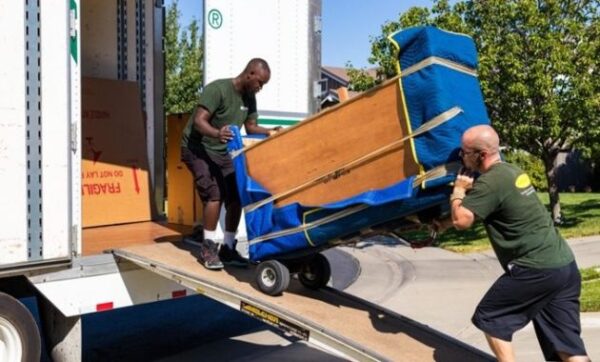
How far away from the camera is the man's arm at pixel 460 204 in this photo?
359 centimetres

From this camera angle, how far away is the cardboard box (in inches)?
274

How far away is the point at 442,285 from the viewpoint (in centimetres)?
932

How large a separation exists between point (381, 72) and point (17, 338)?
10345 millimetres

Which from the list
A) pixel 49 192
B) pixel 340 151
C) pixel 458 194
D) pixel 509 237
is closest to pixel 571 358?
pixel 509 237

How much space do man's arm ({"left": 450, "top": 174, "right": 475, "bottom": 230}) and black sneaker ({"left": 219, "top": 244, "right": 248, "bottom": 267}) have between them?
80.3 inches

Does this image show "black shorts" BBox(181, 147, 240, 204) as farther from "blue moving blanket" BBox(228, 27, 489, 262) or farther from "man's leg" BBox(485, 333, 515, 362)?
"man's leg" BBox(485, 333, 515, 362)

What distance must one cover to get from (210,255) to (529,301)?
2277mm

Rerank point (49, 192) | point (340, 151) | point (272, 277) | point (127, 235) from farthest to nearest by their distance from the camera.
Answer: point (127, 235) < point (272, 277) < point (49, 192) < point (340, 151)

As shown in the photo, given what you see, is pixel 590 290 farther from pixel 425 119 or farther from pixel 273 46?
pixel 425 119

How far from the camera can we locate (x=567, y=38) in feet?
42.6

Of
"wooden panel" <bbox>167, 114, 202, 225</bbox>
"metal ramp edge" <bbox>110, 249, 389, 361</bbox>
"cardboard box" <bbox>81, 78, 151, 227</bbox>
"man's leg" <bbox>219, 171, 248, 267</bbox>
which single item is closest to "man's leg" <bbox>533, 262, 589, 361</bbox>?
"metal ramp edge" <bbox>110, 249, 389, 361</bbox>

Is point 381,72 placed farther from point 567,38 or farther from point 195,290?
point 195,290

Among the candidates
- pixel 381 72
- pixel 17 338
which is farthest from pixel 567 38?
pixel 17 338

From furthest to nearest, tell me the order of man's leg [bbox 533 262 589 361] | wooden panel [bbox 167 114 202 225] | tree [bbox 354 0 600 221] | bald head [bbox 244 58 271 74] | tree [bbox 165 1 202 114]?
tree [bbox 165 1 202 114]
tree [bbox 354 0 600 221]
wooden panel [bbox 167 114 202 225]
bald head [bbox 244 58 271 74]
man's leg [bbox 533 262 589 361]
